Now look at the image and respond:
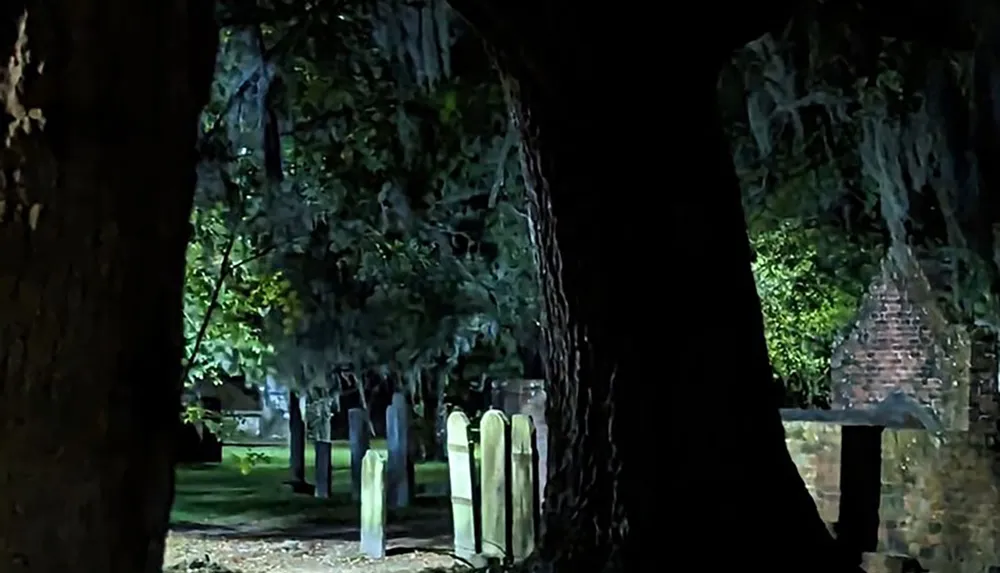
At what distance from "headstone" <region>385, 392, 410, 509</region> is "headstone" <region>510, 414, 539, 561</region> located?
4.84m

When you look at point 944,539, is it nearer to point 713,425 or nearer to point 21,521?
point 713,425

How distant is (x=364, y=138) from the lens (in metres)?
9.93

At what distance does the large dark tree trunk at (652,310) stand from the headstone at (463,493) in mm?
5028

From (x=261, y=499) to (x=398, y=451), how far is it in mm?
3001

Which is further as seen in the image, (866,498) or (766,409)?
(866,498)

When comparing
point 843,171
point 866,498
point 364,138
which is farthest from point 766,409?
point 843,171

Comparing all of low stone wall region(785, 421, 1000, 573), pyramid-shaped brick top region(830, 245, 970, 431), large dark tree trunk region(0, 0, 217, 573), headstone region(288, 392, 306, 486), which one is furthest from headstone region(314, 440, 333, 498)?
large dark tree trunk region(0, 0, 217, 573)

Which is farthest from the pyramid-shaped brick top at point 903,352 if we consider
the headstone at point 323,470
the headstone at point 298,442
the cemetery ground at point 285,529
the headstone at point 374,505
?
the headstone at point 298,442

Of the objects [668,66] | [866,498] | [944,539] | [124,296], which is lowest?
[944,539]

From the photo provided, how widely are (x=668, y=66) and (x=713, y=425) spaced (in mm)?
1218

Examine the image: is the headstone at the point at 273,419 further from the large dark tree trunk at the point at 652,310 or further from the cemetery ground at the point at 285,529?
the large dark tree trunk at the point at 652,310

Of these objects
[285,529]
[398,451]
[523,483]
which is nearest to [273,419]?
[398,451]

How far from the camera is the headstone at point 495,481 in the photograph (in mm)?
9266

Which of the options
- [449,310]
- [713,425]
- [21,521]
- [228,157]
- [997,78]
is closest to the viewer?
[21,521]
